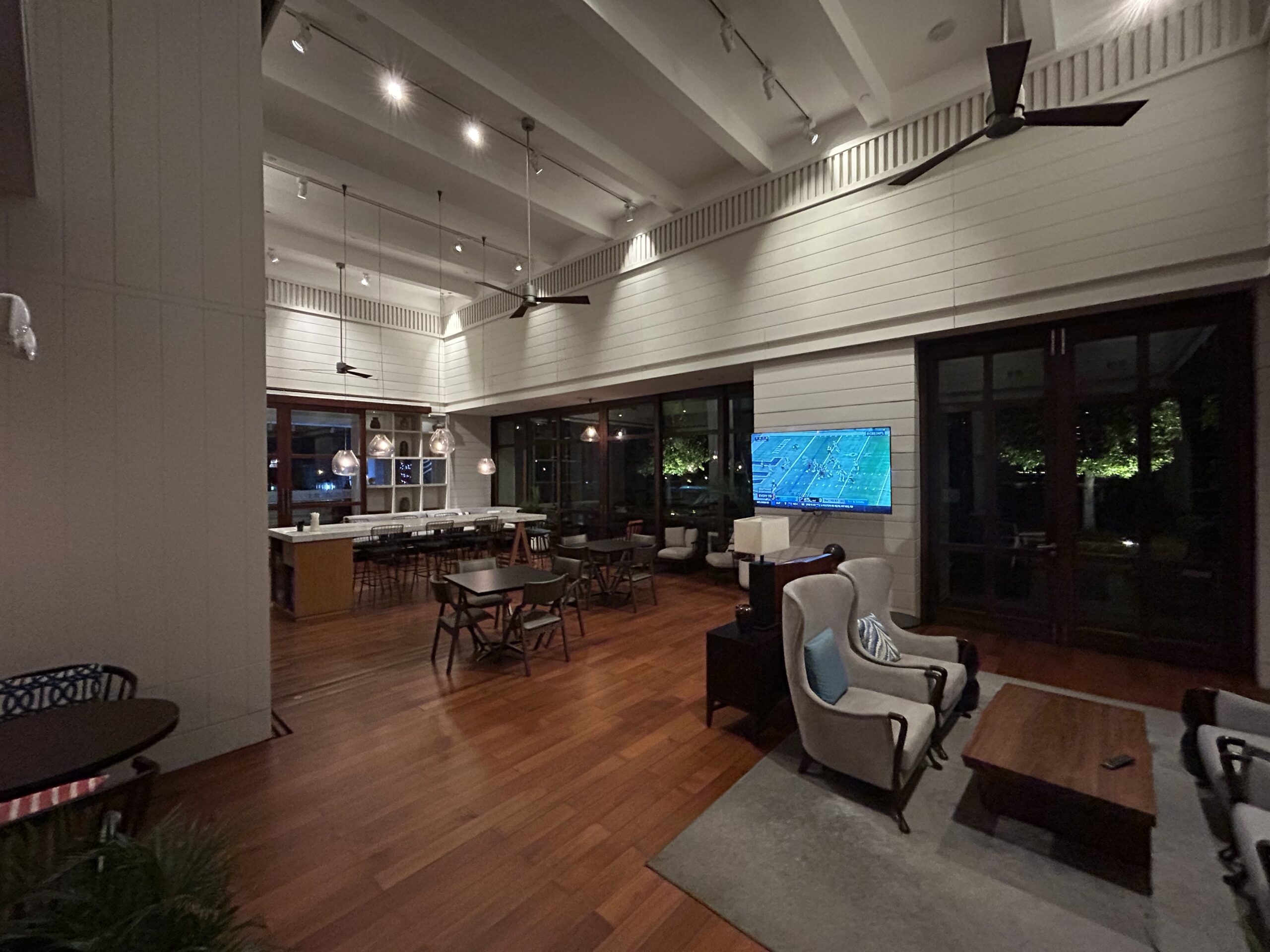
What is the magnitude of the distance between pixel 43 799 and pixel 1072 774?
13.3 ft

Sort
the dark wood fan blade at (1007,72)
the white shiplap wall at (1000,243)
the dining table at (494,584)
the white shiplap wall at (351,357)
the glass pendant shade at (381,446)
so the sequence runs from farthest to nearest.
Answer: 1. the white shiplap wall at (351,357)
2. the glass pendant shade at (381,446)
3. the dining table at (494,584)
4. the white shiplap wall at (1000,243)
5. the dark wood fan blade at (1007,72)

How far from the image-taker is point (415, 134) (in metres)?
5.50

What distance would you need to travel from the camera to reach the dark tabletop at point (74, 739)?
72.4 inches

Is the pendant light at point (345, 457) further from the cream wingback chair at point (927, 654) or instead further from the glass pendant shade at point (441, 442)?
the cream wingback chair at point (927, 654)

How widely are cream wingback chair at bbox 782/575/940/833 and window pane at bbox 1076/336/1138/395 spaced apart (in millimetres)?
3501

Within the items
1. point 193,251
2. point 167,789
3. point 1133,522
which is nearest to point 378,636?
point 167,789

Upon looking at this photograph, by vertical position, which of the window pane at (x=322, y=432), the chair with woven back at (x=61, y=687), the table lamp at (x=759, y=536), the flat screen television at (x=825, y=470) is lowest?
the chair with woven back at (x=61, y=687)

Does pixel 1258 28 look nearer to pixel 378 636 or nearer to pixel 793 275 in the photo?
pixel 793 275

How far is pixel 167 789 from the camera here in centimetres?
284

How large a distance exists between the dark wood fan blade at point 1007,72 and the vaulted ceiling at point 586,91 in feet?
5.81

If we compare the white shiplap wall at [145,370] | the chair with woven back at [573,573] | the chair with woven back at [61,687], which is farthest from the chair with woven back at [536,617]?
the chair with woven back at [61,687]

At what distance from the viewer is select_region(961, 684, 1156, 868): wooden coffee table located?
2.16m

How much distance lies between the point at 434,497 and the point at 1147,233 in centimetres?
1140

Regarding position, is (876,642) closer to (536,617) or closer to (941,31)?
(536,617)
